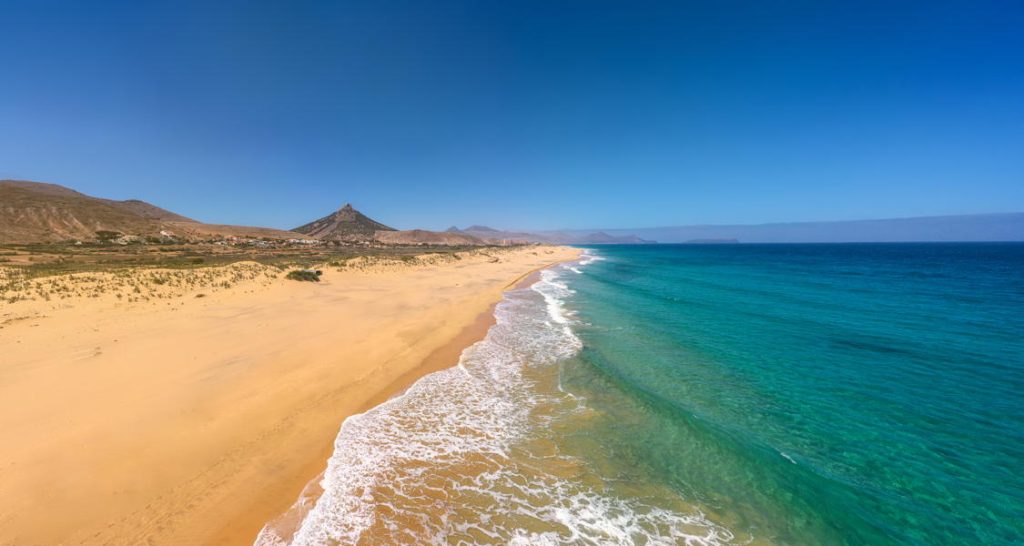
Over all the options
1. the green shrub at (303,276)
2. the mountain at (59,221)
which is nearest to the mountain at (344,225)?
the mountain at (59,221)

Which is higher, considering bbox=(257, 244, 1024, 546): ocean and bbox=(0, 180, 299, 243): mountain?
bbox=(0, 180, 299, 243): mountain

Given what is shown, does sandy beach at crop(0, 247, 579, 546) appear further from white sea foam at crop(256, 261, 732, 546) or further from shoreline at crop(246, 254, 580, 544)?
white sea foam at crop(256, 261, 732, 546)

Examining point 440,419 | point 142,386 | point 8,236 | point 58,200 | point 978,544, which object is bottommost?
point 978,544

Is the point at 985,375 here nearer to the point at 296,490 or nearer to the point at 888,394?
the point at 888,394

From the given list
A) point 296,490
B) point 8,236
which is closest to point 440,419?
point 296,490

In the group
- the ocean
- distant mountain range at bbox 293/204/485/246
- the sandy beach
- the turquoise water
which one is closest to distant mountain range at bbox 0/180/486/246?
distant mountain range at bbox 293/204/485/246
